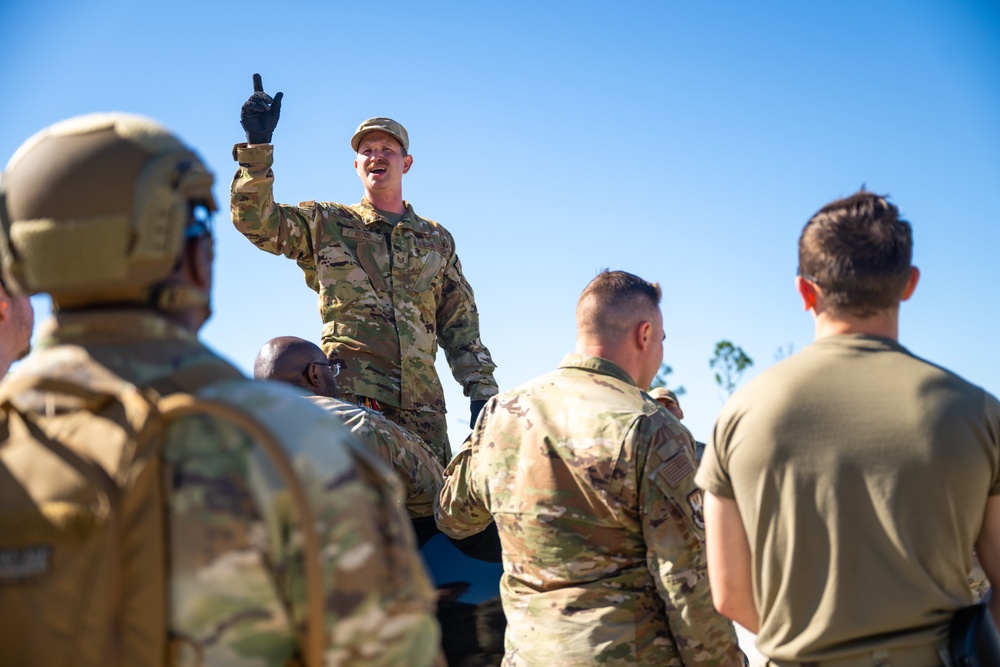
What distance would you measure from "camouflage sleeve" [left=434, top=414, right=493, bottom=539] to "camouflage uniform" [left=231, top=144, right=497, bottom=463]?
130cm

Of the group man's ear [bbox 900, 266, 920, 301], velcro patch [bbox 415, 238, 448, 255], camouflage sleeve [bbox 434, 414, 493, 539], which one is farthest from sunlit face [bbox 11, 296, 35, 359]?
man's ear [bbox 900, 266, 920, 301]

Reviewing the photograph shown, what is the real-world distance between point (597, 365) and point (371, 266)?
2021 mm

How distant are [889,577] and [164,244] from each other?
1.86 meters

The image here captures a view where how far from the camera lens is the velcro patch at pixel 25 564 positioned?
1558 millimetres

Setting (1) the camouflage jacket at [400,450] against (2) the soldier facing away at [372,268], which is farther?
(2) the soldier facing away at [372,268]

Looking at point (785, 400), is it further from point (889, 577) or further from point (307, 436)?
point (307, 436)

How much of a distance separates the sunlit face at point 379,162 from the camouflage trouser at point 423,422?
4.09 feet

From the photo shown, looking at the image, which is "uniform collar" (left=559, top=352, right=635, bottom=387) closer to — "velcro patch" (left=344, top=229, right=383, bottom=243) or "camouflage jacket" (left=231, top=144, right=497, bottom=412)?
"camouflage jacket" (left=231, top=144, right=497, bottom=412)

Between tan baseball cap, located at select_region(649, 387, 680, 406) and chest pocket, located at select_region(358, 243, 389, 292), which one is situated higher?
chest pocket, located at select_region(358, 243, 389, 292)

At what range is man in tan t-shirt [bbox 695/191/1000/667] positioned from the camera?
253cm

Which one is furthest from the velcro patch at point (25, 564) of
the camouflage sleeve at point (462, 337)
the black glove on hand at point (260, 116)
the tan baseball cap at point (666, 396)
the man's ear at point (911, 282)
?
the tan baseball cap at point (666, 396)

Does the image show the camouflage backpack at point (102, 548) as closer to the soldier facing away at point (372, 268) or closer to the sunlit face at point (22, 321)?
the sunlit face at point (22, 321)

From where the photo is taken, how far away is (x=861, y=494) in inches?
101

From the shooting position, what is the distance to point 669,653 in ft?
11.6
